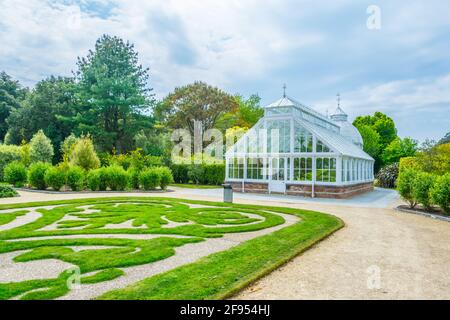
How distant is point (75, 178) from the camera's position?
17547 mm

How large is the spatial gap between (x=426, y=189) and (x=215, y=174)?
17.0 m

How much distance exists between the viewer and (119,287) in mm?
4051

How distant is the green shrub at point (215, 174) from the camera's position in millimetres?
26188

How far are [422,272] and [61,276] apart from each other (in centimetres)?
562

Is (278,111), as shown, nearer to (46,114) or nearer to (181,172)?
(181,172)

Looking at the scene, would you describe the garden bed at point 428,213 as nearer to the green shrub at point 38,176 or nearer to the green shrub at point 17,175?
the green shrub at point 38,176

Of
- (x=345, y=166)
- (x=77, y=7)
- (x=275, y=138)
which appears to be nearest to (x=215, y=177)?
(x=275, y=138)

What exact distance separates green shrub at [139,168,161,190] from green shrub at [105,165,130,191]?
0.96 m

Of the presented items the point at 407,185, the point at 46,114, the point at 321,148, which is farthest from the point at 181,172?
the point at 407,185

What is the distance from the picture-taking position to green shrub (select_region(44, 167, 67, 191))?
56.4 feet

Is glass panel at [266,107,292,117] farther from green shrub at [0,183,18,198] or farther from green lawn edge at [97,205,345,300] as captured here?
green shrub at [0,183,18,198]

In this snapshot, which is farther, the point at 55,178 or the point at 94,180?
the point at 94,180

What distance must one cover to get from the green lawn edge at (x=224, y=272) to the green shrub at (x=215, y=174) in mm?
18811

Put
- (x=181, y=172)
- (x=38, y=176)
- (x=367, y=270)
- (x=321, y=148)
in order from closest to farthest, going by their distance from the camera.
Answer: (x=367, y=270) < (x=38, y=176) < (x=321, y=148) < (x=181, y=172)
